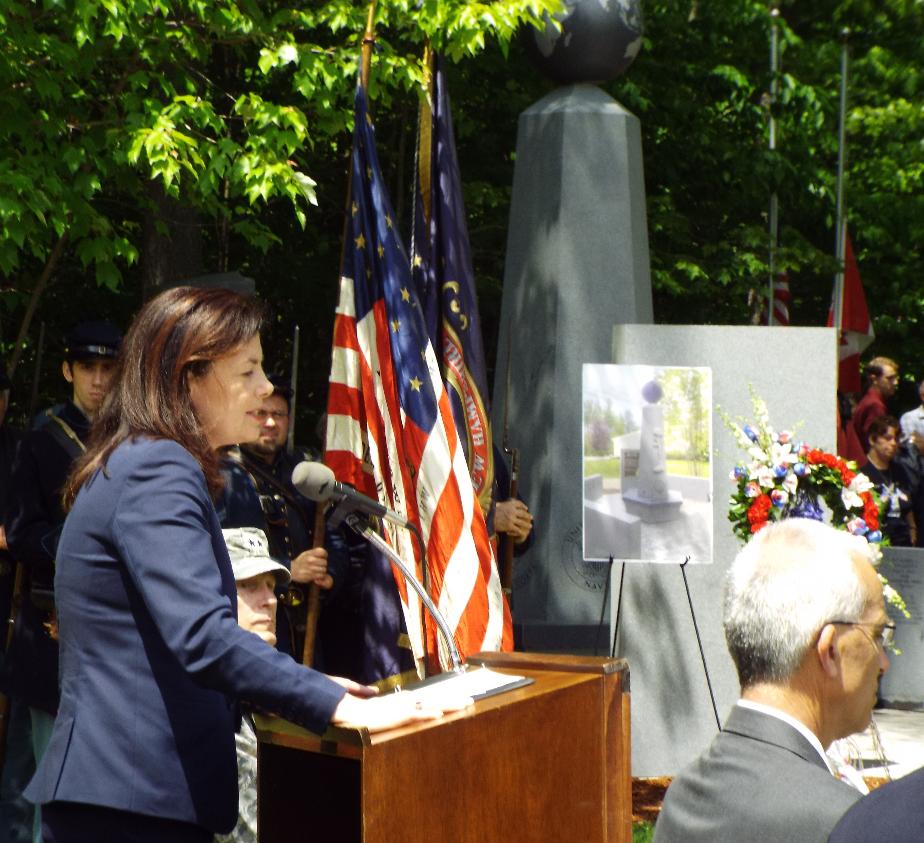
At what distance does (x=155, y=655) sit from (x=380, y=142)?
38.4 ft

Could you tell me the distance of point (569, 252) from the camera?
32.1 feet

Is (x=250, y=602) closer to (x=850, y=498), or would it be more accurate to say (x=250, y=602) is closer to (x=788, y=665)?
(x=788, y=665)

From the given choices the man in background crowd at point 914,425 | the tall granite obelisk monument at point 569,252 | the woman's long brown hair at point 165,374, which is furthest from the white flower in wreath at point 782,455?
the man in background crowd at point 914,425

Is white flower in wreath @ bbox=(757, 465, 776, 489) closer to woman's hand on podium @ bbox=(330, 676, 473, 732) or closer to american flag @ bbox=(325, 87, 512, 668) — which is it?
american flag @ bbox=(325, 87, 512, 668)

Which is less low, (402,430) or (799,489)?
(402,430)

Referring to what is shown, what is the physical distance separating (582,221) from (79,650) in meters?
7.46

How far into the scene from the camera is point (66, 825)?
8.63 feet

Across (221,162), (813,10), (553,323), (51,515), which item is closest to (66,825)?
(51,515)

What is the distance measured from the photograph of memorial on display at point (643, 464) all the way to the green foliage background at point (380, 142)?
1797 millimetres

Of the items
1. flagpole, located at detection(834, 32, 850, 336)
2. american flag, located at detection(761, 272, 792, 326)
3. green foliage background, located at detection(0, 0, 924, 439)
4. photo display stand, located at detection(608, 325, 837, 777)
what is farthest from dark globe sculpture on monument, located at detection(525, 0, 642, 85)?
flagpole, located at detection(834, 32, 850, 336)

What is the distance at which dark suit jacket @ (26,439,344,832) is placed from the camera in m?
2.53

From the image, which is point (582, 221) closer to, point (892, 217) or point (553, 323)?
point (553, 323)

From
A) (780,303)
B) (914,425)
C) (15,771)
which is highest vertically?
(780,303)

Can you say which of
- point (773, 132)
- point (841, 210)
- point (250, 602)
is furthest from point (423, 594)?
point (841, 210)
